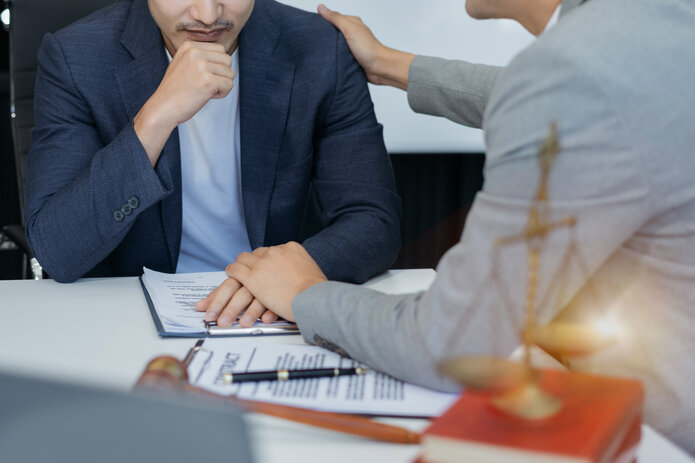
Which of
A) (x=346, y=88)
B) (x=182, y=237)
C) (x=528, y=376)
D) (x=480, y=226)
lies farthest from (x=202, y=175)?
(x=528, y=376)

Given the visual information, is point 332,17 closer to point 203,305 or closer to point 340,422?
point 203,305

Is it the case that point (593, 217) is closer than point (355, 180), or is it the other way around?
point (593, 217)

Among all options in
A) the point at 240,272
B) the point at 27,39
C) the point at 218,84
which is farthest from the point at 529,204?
the point at 27,39

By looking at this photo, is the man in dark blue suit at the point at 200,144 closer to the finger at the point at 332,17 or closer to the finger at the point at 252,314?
the finger at the point at 332,17

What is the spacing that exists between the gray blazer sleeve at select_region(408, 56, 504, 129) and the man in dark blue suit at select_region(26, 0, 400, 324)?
0.14 meters

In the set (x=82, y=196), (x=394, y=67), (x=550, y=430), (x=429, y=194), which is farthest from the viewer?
(x=429, y=194)

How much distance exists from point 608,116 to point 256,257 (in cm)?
62

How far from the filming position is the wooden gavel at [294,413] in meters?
0.65

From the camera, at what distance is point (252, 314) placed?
1.03 metres

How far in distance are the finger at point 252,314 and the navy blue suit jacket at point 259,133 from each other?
0.87ft

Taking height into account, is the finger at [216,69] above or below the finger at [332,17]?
below

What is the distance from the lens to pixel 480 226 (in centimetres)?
69

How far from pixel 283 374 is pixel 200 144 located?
36.7 inches

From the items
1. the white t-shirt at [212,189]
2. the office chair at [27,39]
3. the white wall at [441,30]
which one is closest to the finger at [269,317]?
the white t-shirt at [212,189]
